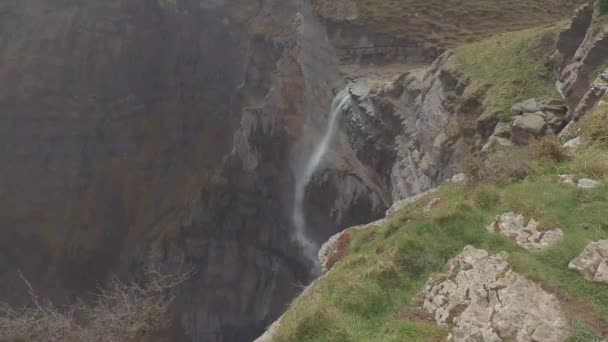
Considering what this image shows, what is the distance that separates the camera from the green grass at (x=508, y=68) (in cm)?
1672

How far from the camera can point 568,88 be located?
50.3ft

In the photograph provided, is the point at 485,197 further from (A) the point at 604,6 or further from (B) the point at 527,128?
(A) the point at 604,6

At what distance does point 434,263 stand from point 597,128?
5.68 m

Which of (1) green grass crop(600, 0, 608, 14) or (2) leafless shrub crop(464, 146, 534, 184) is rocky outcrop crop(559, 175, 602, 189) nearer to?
(2) leafless shrub crop(464, 146, 534, 184)

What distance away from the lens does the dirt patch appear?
10.9 meters

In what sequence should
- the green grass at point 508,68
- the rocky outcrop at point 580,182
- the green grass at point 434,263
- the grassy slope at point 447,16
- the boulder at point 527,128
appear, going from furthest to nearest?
the grassy slope at point 447,16 → the green grass at point 508,68 → the boulder at point 527,128 → the rocky outcrop at point 580,182 → the green grass at point 434,263

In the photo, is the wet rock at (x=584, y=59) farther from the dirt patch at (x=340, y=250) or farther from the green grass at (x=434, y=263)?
the dirt patch at (x=340, y=250)

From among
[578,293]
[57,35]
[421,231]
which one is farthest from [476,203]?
[57,35]

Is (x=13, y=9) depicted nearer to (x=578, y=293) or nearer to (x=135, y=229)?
(x=135, y=229)

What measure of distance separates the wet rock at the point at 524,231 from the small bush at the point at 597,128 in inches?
142

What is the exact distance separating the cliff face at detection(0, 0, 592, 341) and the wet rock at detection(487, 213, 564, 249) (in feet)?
56.0

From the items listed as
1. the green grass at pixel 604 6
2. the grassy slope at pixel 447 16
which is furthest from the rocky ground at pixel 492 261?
the grassy slope at pixel 447 16

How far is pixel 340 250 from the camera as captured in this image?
11.3m

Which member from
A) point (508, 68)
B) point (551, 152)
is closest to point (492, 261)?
point (551, 152)
